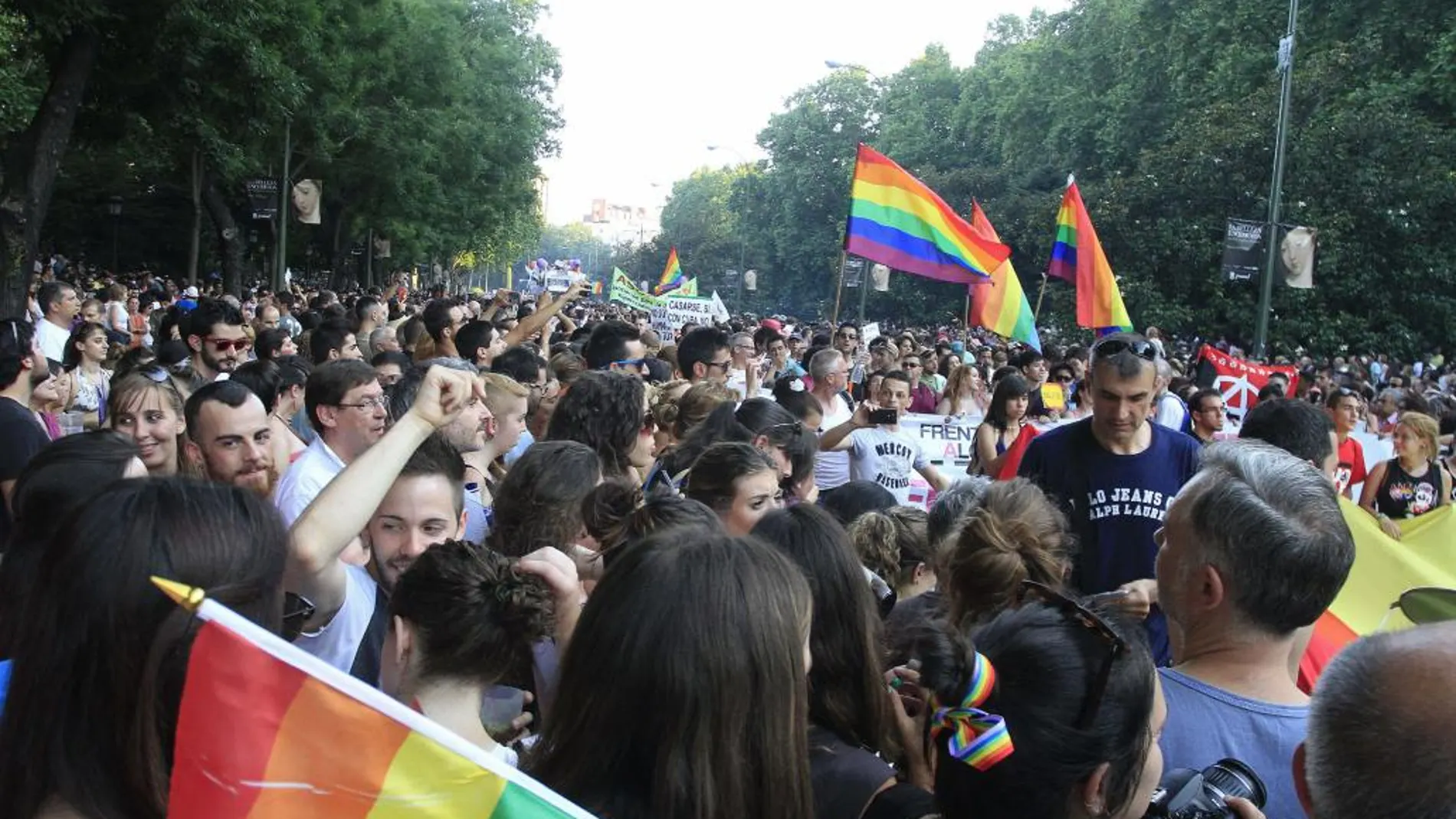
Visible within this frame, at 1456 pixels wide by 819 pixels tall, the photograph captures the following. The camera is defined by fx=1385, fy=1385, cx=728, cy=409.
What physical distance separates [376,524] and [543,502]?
59 cm

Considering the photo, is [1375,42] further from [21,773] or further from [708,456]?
[21,773]

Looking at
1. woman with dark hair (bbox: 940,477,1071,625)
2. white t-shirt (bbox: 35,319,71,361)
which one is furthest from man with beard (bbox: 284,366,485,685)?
white t-shirt (bbox: 35,319,71,361)

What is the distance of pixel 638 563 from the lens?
2.33m

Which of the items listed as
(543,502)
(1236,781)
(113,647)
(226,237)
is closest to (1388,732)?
(1236,781)

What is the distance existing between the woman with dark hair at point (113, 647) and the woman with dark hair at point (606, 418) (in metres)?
3.84

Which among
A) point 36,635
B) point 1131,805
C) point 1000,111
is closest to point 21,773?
point 36,635

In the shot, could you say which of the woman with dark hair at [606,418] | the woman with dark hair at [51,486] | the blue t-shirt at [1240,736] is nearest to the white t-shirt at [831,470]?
the woman with dark hair at [606,418]

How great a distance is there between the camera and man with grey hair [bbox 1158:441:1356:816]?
2836mm

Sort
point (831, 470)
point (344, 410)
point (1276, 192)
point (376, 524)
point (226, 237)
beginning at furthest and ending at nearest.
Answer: point (226, 237)
point (1276, 192)
point (831, 470)
point (344, 410)
point (376, 524)

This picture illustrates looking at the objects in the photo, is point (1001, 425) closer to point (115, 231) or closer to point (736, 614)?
point (736, 614)

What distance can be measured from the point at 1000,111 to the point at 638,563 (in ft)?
175

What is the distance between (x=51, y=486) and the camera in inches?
127

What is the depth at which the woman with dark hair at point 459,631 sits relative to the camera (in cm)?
280

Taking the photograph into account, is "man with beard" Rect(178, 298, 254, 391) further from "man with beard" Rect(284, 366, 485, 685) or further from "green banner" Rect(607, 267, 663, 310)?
"green banner" Rect(607, 267, 663, 310)
